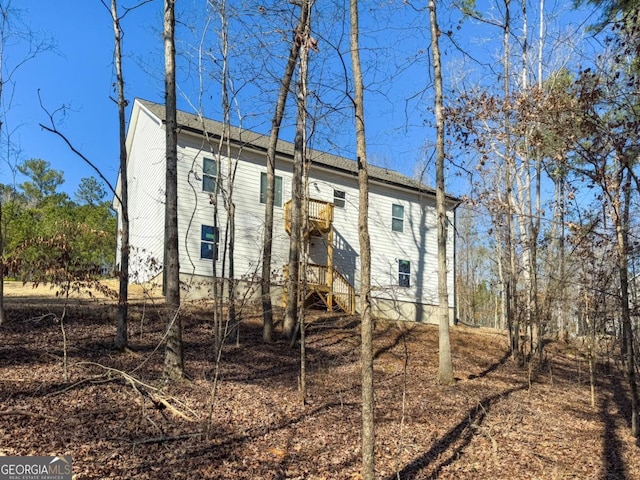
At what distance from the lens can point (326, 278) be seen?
1784 cm

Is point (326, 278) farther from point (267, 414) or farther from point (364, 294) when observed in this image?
point (364, 294)

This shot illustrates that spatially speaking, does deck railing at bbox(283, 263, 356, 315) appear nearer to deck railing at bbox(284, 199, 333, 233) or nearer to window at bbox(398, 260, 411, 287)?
deck railing at bbox(284, 199, 333, 233)

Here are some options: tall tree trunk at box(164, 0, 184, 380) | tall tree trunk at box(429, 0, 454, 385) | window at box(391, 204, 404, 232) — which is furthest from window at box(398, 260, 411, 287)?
tall tree trunk at box(164, 0, 184, 380)

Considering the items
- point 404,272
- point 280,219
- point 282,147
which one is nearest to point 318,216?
point 280,219

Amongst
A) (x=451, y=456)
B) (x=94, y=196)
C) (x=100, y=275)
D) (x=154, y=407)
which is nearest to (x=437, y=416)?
(x=451, y=456)

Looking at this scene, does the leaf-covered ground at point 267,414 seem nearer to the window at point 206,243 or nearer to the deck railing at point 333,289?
the window at point 206,243

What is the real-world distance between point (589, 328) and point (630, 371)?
3555mm

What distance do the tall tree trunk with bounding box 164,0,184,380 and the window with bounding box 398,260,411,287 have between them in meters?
14.1

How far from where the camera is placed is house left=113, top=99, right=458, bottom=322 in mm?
16484

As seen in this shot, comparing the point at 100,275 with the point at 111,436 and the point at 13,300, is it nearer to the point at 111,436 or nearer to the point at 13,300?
the point at 111,436

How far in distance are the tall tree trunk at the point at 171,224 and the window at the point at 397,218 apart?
46.2 feet

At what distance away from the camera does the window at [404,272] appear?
2092 centimetres

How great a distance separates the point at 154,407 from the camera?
650 cm

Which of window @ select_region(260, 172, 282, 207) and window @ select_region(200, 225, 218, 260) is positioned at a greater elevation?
window @ select_region(260, 172, 282, 207)
